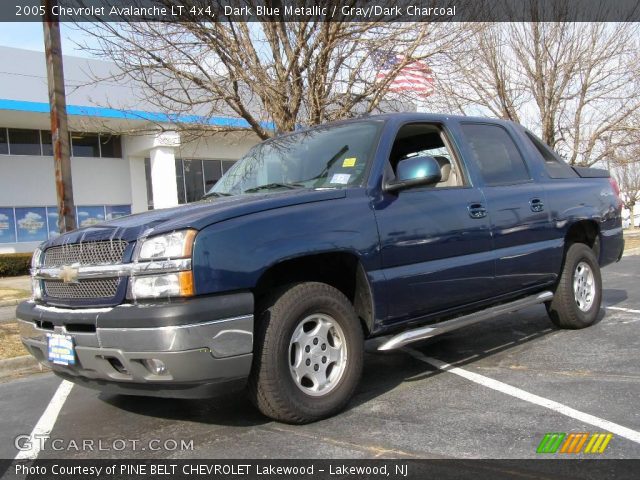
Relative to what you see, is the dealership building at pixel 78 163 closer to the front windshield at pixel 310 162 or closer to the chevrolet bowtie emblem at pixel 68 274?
the front windshield at pixel 310 162

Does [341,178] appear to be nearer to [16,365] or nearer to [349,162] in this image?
[349,162]

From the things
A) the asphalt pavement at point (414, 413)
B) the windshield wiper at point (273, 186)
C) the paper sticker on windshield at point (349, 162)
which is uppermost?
the paper sticker on windshield at point (349, 162)

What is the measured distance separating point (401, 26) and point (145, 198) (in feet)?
63.0

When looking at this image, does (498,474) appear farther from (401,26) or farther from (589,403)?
(401,26)

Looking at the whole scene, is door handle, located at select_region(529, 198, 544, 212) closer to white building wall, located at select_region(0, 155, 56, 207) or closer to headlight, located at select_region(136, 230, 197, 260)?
headlight, located at select_region(136, 230, 197, 260)

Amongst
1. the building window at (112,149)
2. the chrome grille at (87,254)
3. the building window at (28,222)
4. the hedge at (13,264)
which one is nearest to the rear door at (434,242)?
the chrome grille at (87,254)

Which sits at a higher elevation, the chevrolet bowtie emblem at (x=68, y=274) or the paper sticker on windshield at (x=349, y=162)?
the paper sticker on windshield at (x=349, y=162)

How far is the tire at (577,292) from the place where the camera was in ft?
18.3

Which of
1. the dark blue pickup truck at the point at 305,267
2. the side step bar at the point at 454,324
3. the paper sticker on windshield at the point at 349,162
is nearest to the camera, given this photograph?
the dark blue pickup truck at the point at 305,267

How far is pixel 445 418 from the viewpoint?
3588 millimetres

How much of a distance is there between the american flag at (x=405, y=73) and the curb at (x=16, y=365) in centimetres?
592

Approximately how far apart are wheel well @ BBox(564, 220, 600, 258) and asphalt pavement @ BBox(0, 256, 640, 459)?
3.26ft

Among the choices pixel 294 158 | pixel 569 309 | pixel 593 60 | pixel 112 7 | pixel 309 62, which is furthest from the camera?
pixel 593 60

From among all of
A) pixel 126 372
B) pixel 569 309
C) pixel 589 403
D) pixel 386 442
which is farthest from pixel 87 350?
pixel 569 309
